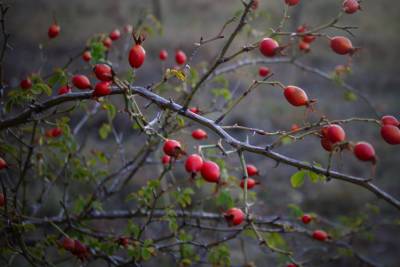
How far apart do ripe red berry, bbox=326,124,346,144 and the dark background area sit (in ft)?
3.42

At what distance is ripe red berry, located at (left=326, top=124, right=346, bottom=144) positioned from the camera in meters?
0.97

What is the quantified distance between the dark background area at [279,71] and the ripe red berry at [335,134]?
104 centimetres

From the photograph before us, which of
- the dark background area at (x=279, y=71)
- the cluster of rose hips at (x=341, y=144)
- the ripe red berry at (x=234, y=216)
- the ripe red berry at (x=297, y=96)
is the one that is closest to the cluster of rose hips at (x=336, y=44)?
the ripe red berry at (x=297, y=96)

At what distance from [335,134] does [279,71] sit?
29.8ft

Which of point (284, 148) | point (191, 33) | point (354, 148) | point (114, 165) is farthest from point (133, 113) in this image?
point (191, 33)

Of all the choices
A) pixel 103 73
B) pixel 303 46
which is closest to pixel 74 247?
pixel 103 73

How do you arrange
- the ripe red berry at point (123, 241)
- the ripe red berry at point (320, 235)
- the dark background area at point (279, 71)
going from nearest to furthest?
the ripe red berry at point (123, 241), the ripe red berry at point (320, 235), the dark background area at point (279, 71)

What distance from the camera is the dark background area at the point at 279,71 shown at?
5.07 meters

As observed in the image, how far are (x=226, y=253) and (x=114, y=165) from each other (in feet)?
13.3

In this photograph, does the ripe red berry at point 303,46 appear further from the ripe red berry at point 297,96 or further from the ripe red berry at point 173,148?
the ripe red berry at point 173,148

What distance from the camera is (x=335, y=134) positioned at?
→ 972mm

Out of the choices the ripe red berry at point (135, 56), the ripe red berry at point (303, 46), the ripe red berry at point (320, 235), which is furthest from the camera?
the ripe red berry at point (303, 46)

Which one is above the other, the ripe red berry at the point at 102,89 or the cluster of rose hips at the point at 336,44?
the cluster of rose hips at the point at 336,44

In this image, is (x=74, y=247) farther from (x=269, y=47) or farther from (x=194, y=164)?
(x=269, y=47)
